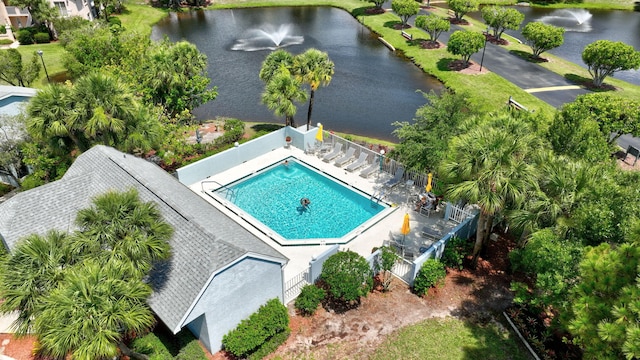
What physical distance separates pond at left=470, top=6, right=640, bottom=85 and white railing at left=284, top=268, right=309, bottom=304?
48.7 meters

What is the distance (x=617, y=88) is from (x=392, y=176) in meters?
31.6

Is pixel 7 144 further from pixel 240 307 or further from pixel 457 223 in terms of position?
pixel 457 223

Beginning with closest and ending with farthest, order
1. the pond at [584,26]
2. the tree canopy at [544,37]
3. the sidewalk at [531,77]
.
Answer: the sidewalk at [531,77], the tree canopy at [544,37], the pond at [584,26]

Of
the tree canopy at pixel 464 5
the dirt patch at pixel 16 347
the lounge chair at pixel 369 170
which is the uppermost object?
the tree canopy at pixel 464 5

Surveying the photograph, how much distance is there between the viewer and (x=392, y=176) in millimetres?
28891

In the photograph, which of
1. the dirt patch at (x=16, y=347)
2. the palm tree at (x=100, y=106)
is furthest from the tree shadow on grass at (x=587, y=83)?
the dirt patch at (x=16, y=347)

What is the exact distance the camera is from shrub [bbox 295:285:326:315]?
18578 millimetres

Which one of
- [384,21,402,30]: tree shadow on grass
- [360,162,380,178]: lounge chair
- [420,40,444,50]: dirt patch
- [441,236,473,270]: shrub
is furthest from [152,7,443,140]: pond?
[441,236,473,270]: shrub

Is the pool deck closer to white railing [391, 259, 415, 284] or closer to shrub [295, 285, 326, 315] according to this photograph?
white railing [391, 259, 415, 284]

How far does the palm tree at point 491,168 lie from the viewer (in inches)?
689

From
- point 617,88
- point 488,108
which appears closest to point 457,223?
point 488,108

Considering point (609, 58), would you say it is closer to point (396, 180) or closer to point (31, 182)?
point (396, 180)

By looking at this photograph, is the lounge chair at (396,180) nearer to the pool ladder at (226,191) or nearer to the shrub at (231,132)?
the pool ladder at (226,191)

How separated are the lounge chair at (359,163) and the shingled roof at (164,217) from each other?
38.6 feet
